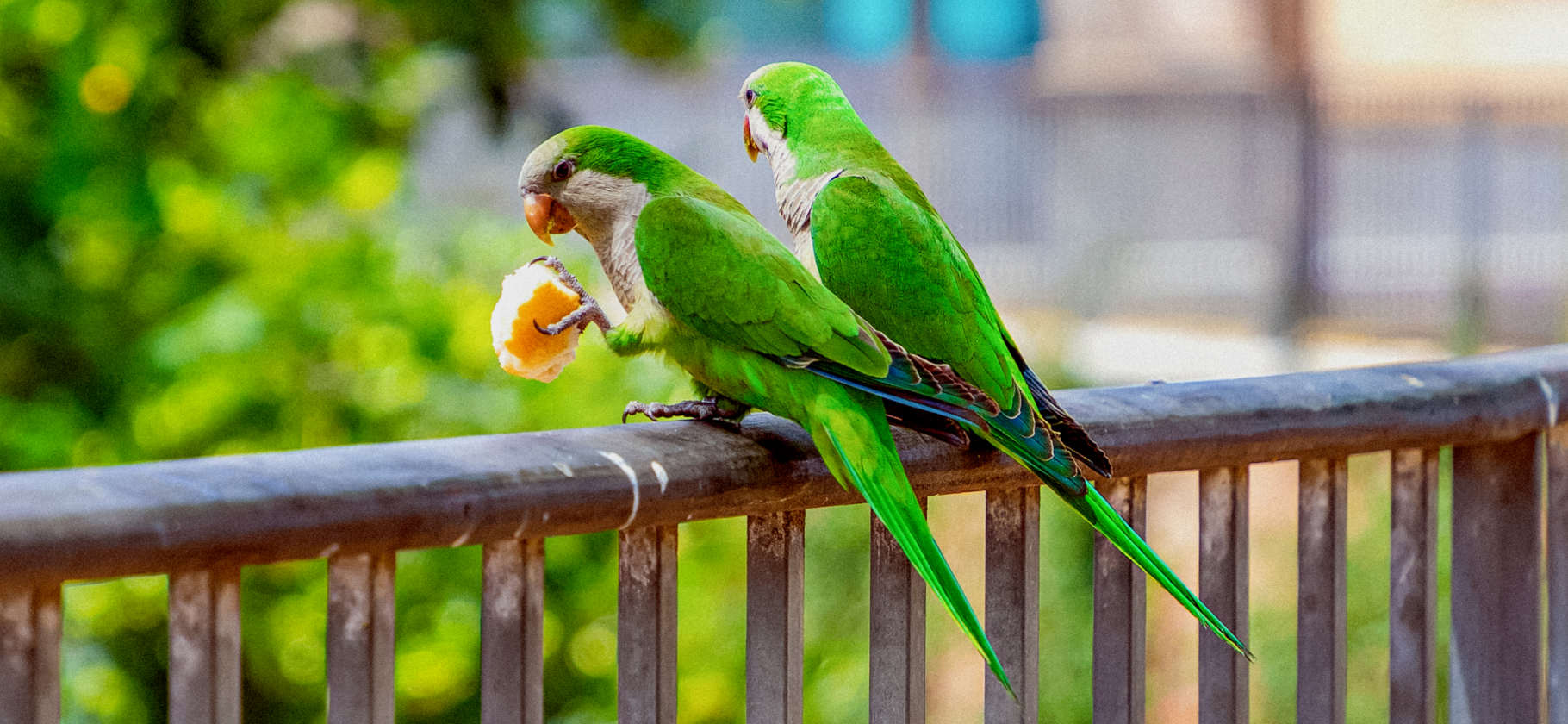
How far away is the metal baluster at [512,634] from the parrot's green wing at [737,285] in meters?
0.36

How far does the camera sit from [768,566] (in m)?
1.23

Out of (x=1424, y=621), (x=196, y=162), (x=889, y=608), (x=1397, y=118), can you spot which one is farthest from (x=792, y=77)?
(x=1397, y=118)

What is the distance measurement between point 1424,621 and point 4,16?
2.83 m

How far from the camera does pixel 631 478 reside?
110cm

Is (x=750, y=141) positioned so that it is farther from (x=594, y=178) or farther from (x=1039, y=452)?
(x=1039, y=452)

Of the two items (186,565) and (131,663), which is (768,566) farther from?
(131,663)

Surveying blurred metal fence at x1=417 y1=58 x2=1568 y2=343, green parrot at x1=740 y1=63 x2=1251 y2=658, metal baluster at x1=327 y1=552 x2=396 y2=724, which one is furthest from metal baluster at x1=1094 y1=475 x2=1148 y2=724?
blurred metal fence at x1=417 y1=58 x2=1568 y2=343

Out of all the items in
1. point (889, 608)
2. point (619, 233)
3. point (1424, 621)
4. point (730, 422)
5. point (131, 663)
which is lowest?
point (131, 663)

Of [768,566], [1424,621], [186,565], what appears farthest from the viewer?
[1424,621]

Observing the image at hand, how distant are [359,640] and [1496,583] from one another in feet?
4.03

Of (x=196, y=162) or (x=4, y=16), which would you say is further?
(x=196, y=162)

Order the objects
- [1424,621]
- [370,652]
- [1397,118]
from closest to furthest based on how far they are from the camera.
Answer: [370,652] → [1424,621] → [1397,118]

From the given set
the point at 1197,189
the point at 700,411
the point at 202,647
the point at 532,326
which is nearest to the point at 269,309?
the point at 532,326

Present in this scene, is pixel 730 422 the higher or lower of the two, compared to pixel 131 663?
higher
